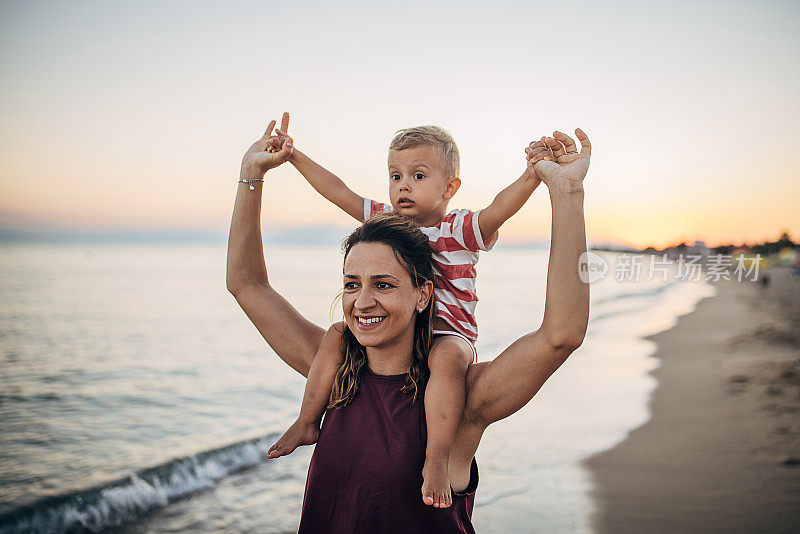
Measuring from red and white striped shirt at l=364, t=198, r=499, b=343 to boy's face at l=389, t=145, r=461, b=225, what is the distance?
43 cm

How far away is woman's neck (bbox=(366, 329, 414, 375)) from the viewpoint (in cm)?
219

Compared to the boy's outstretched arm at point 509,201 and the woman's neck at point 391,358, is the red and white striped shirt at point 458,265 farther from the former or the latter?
the woman's neck at point 391,358

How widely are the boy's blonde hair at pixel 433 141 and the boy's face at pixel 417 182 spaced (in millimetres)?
25

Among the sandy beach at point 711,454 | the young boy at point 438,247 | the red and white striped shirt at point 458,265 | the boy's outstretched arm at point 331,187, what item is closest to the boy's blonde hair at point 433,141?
the young boy at point 438,247

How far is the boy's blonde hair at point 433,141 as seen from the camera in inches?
120

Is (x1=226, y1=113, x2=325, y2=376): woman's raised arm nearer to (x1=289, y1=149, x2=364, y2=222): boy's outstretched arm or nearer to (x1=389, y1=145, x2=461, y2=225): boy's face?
(x1=289, y1=149, x2=364, y2=222): boy's outstretched arm

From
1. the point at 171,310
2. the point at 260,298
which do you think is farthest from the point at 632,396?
the point at 171,310

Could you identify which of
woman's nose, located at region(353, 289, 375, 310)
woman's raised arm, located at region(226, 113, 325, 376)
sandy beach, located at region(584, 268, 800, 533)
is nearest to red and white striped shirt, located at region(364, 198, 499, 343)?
woman's nose, located at region(353, 289, 375, 310)

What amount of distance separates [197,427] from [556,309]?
795cm

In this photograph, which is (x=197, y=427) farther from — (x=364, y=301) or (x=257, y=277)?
(x=364, y=301)

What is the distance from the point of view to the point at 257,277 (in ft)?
8.20

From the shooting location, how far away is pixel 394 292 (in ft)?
6.96

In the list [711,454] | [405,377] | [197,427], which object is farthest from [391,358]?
[197,427]

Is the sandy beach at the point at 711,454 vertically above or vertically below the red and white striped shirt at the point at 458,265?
below
